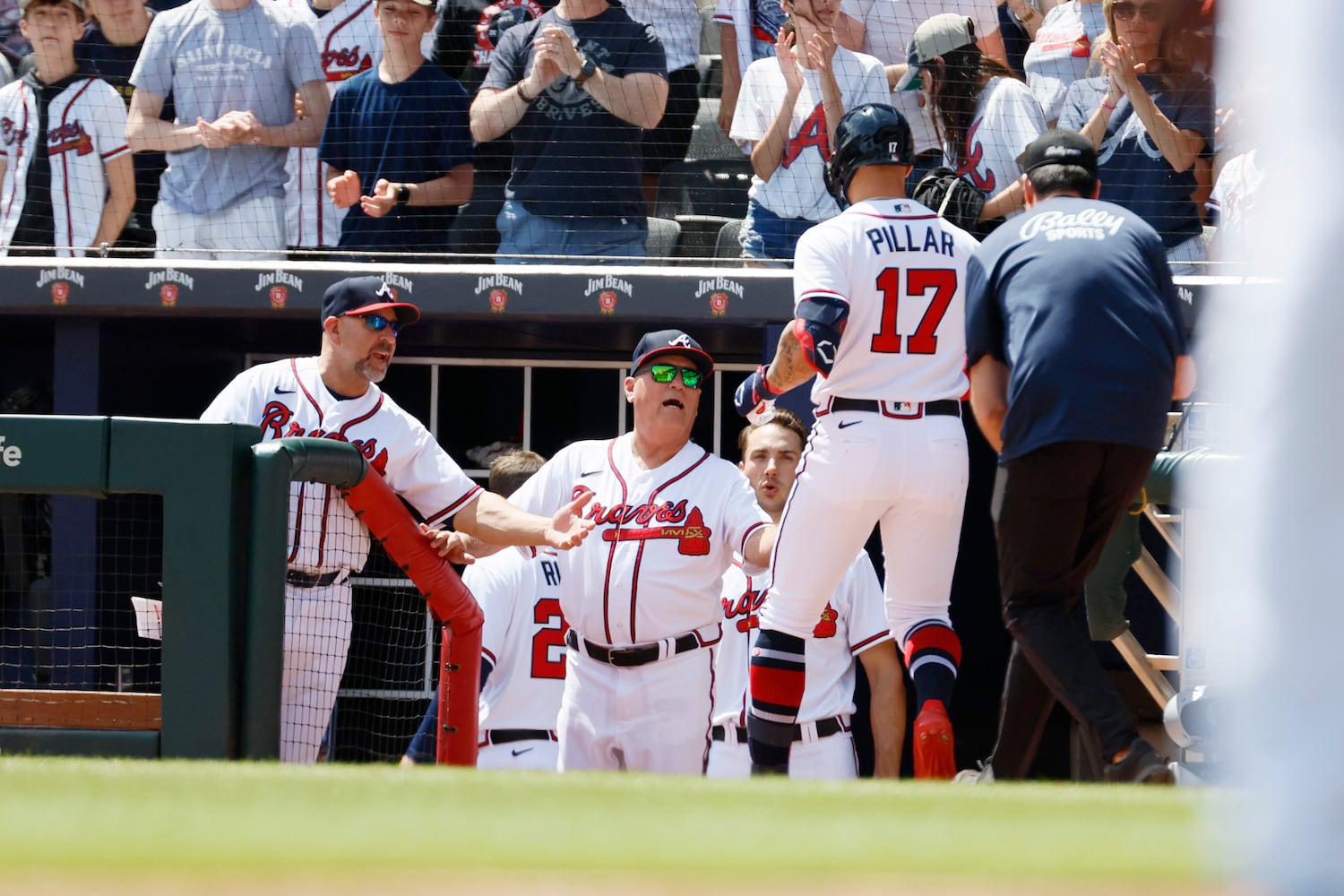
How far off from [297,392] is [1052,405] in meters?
2.58

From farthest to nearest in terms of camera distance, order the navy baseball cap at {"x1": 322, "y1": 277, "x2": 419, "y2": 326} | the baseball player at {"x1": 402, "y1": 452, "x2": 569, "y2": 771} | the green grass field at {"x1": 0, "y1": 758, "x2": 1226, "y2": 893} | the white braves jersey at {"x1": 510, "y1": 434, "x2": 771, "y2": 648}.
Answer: the baseball player at {"x1": 402, "y1": 452, "x2": 569, "y2": 771}, the navy baseball cap at {"x1": 322, "y1": 277, "x2": 419, "y2": 326}, the white braves jersey at {"x1": 510, "y1": 434, "x2": 771, "y2": 648}, the green grass field at {"x1": 0, "y1": 758, "x2": 1226, "y2": 893}

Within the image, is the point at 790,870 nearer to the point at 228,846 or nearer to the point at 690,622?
the point at 228,846

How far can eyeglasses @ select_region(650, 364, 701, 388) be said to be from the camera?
15.5ft

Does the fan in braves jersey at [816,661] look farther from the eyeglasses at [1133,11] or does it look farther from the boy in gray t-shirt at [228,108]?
the boy in gray t-shirt at [228,108]

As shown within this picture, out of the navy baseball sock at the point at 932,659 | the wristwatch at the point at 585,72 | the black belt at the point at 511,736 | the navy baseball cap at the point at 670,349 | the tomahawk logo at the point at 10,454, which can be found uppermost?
the wristwatch at the point at 585,72

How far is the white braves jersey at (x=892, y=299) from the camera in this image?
12.6 feet

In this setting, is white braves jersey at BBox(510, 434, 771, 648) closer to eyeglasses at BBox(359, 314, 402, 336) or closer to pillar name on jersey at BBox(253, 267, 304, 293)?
eyeglasses at BBox(359, 314, 402, 336)

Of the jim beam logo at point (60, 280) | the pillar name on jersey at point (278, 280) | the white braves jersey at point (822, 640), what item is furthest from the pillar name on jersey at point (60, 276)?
the white braves jersey at point (822, 640)

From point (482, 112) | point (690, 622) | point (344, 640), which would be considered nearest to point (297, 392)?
point (344, 640)

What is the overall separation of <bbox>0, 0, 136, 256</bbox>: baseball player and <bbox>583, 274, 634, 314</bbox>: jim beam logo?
8.25ft

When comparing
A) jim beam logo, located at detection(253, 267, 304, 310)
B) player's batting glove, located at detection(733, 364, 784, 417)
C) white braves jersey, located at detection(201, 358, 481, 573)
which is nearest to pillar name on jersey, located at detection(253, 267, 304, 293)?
jim beam logo, located at detection(253, 267, 304, 310)

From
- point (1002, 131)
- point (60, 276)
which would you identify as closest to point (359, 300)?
point (60, 276)

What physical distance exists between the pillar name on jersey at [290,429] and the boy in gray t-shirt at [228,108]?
2.53 meters

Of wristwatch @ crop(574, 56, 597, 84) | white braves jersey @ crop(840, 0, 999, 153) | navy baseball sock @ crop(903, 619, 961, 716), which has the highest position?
white braves jersey @ crop(840, 0, 999, 153)
